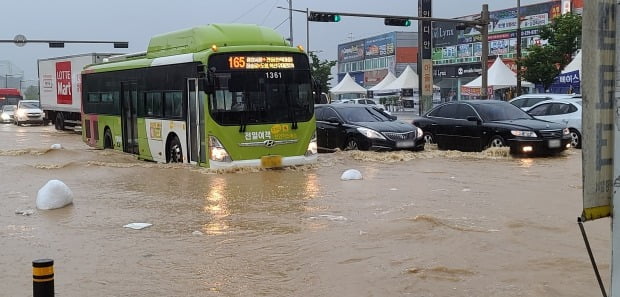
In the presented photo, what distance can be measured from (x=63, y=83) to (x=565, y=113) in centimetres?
2321

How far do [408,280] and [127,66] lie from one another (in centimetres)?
1241

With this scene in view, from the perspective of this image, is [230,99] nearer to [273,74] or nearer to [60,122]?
[273,74]

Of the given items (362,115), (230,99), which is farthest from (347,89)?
(230,99)

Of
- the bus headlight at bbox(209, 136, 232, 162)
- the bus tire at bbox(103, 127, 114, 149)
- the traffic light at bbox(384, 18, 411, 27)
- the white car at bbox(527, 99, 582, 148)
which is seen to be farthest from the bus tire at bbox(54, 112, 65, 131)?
the white car at bbox(527, 99, 582, 148)

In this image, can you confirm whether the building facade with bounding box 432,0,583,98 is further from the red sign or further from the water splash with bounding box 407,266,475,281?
the water splash with bounding box 407,266,475,281

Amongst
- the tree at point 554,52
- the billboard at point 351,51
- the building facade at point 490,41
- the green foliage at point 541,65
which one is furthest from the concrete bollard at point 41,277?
the billboard at point 351,51

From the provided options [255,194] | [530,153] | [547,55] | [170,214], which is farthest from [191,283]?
[547,55]

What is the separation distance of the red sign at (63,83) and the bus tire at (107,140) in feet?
43.2

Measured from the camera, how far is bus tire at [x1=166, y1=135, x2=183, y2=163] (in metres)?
14.0

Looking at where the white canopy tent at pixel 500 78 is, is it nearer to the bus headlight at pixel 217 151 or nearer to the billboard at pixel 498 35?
the billboard at pixel 498 35

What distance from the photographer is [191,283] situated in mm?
5844

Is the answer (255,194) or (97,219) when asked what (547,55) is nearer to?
(255,194)

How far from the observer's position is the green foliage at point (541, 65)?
3462 cm

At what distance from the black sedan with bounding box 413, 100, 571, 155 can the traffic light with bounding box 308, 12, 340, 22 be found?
33.7 feet
